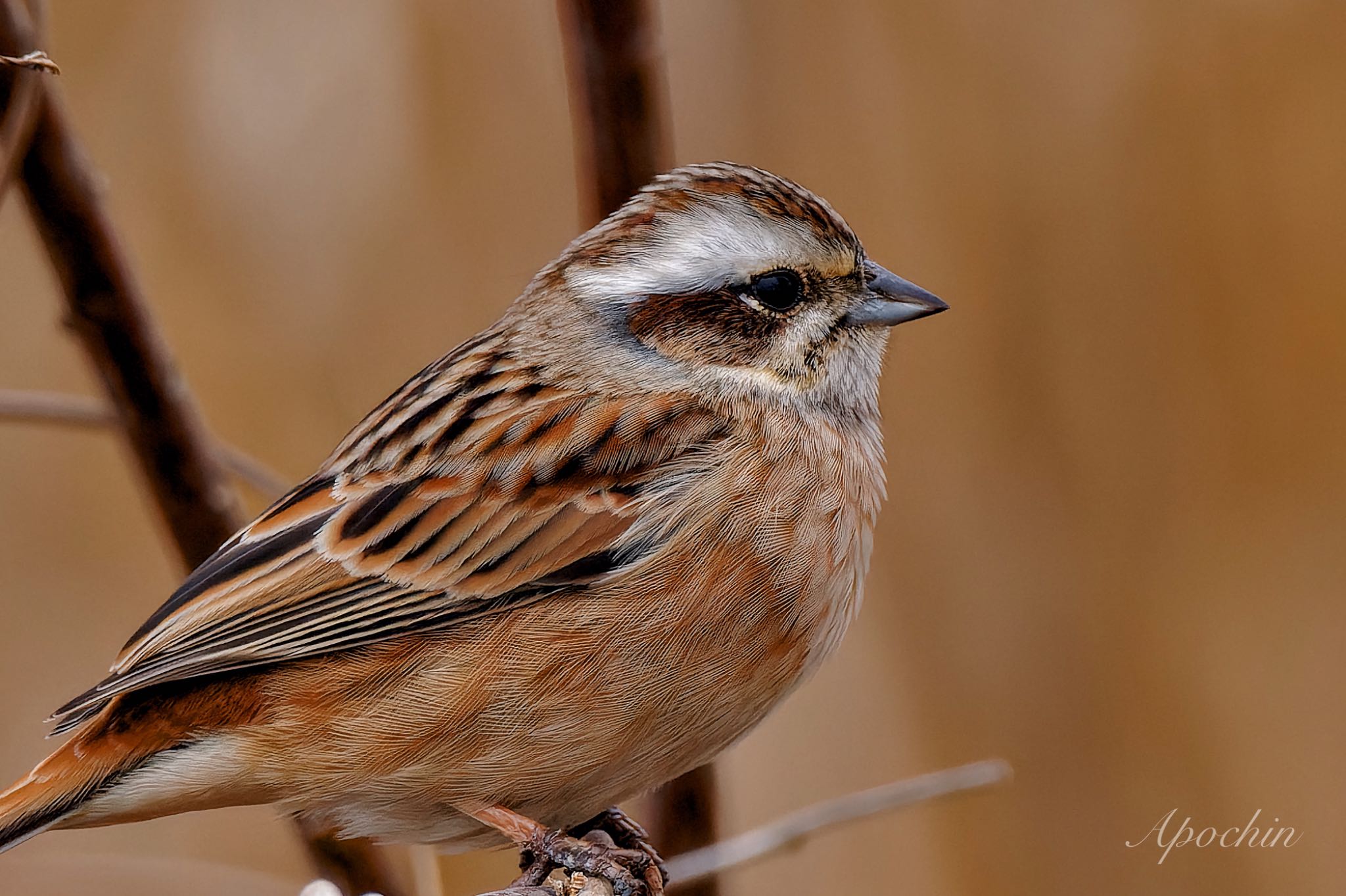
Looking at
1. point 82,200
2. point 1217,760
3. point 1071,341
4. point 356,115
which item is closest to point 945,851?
point 1217,760

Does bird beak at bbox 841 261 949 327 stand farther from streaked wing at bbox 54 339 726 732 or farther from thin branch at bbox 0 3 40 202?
thin branch at bbox 0 3 40 202

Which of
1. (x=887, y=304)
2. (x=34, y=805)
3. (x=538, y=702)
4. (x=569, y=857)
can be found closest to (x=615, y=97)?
(x=887, y=304)

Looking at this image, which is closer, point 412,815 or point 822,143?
point 412,815

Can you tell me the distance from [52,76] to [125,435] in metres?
0.80

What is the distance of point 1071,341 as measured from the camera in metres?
5.55

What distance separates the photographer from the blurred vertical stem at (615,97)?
2918mm

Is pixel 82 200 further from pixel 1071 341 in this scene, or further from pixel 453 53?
pixel 1071 341

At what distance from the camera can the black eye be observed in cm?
338

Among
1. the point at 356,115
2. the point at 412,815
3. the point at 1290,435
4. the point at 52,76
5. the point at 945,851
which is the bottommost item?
the point at 945,851

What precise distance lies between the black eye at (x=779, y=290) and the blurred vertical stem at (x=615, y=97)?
0.37 meters

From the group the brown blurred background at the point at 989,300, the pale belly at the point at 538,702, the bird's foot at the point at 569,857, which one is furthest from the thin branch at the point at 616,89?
the brown blurred background at the point at 989,300

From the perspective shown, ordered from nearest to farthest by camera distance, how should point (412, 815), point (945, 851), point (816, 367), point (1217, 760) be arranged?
point (412, 815) → point (816, 367) → point (1217, 760) → point (945, 851)

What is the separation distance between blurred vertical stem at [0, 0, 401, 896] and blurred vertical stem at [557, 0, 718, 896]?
1.01 metres
